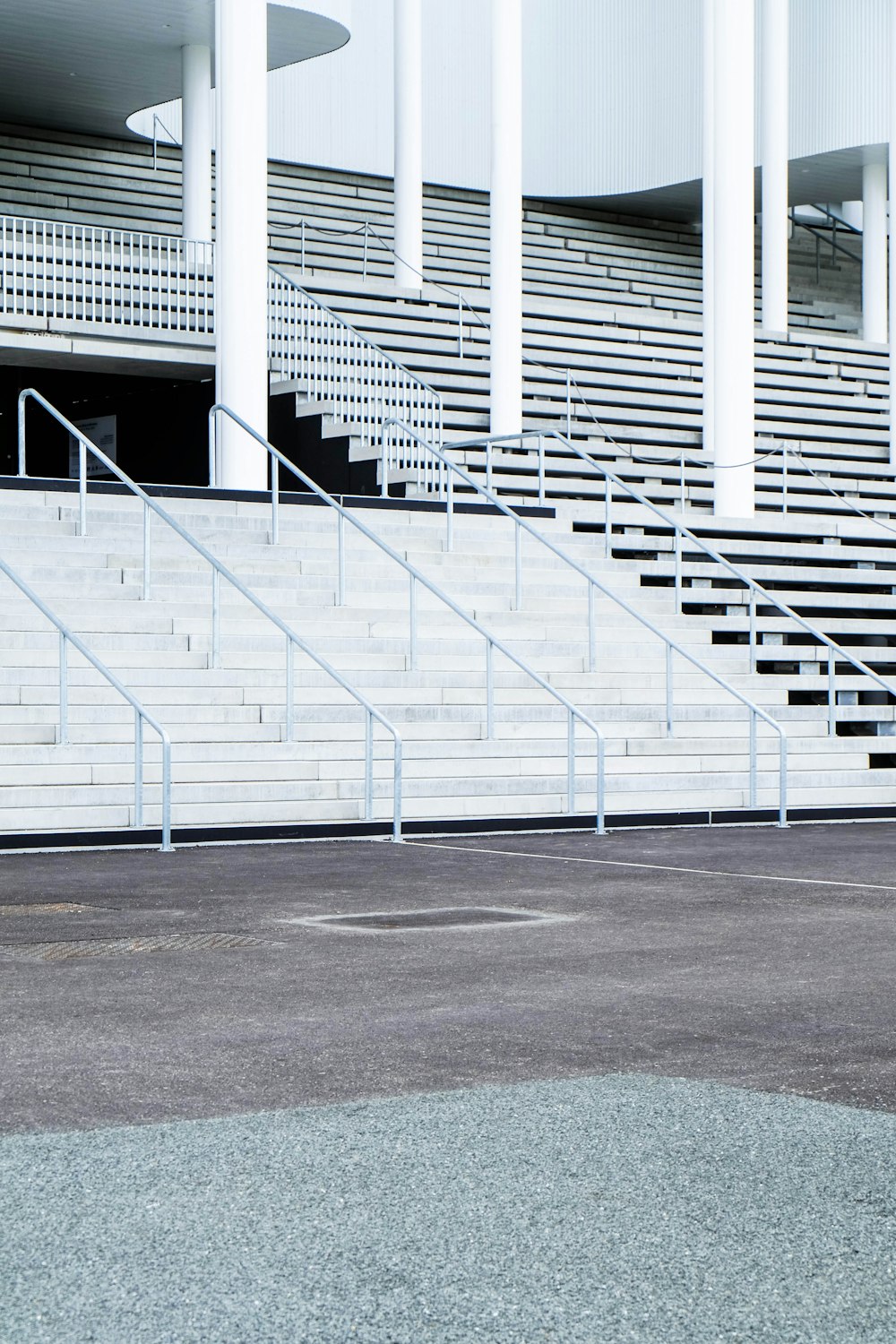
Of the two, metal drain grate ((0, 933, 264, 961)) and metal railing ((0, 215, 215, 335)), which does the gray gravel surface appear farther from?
metal railing ((0, 215, 215, 335))

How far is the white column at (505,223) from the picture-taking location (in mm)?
20797

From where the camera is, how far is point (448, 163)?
3145cm

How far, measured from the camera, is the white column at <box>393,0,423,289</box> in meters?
25.0

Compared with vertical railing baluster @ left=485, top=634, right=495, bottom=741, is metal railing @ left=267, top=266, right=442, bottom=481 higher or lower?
higher

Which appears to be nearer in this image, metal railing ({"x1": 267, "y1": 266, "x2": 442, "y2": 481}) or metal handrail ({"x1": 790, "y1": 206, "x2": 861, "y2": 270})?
metal railing ({"x1": 267, "y1": 266, "x2": 442, "y2": 481})

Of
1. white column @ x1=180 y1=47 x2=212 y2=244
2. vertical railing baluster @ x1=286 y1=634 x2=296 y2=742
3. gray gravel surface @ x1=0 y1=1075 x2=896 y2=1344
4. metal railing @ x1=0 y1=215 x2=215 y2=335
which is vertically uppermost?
white column @ x1=180 y1=47 x2=212 y2=244

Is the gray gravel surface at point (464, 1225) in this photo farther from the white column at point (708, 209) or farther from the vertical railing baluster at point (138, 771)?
the white column at point (708, 209)

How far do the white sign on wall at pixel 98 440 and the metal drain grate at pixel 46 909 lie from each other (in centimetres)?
1656

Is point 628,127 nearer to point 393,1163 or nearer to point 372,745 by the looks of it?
point 372,745

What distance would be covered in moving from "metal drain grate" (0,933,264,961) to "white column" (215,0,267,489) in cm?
1093

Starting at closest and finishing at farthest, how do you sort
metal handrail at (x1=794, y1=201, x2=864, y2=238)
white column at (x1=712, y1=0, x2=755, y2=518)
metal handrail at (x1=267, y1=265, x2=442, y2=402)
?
1. metal handrail at (x1=267, y1=265, x2=442, y2=402)
2. white column at (x1=712, y1=0, x2=755, y2=518)
3. metal handrail at (x1=794, y1=201, x2=864, y2=238)

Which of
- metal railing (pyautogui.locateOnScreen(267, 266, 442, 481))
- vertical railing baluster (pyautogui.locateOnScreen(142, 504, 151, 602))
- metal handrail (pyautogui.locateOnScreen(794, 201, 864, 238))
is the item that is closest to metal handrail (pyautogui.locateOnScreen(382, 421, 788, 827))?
metal railing (pyautogui.locateOnScreen(267, 266, 442, 481))

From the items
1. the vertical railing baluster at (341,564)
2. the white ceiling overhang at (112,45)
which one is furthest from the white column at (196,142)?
the vertical railing baluster at (341,564)

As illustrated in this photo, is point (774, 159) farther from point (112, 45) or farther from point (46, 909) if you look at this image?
point (46, 909)
